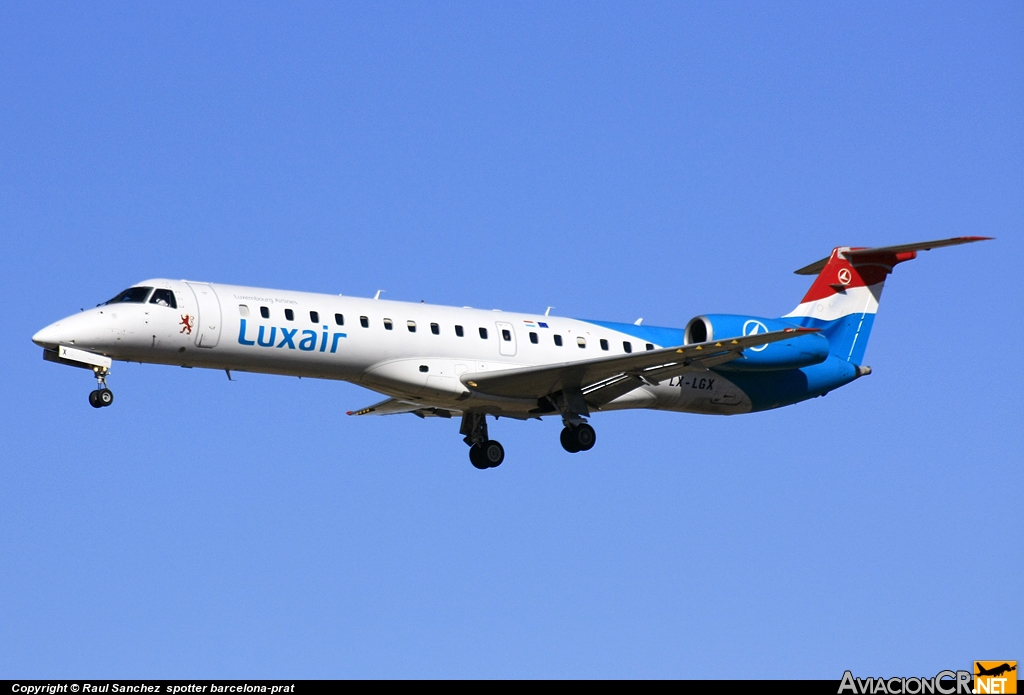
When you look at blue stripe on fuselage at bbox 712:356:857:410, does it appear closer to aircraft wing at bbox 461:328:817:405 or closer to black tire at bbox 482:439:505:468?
aircraft wing at bbox 461:328:817:405

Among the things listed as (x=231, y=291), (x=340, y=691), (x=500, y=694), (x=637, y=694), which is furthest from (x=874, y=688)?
(x=231, y=291)

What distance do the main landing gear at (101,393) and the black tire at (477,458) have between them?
805cm

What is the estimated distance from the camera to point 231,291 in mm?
29266

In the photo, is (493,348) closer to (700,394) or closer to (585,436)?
(585,436)

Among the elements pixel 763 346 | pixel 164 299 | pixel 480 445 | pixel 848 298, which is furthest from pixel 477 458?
pixel 848 298

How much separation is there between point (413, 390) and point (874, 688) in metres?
11.9

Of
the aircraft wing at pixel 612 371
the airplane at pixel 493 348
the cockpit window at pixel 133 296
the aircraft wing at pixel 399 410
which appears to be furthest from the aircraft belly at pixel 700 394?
the cockpit window at pixel 133 296

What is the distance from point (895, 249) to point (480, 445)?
10083 mm

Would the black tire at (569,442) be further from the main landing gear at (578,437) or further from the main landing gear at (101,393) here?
the main landing gear at (101,393)

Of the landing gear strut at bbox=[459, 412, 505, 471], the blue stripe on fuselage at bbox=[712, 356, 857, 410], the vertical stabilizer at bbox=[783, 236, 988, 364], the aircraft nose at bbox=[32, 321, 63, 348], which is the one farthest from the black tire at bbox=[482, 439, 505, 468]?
the aircraft nose at bbox=[32, 321, 63, 348]

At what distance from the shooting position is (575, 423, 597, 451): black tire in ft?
104

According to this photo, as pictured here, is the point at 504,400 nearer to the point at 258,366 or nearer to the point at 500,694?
the point at 258,366

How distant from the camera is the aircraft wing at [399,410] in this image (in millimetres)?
33375

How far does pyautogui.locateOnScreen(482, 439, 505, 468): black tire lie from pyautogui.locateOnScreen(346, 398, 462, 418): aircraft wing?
0.92 meters
